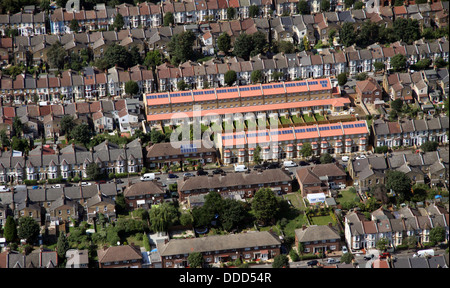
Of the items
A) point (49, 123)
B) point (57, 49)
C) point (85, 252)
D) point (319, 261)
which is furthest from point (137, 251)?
point (57, 49)

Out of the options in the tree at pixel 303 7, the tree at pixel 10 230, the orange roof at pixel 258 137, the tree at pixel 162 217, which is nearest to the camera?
the tree at pixel 10 230

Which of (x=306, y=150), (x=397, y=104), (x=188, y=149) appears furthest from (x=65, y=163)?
(x=397, y=104)

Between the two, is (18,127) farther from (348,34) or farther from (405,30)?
(405,30)

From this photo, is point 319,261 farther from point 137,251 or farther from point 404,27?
point 404,27

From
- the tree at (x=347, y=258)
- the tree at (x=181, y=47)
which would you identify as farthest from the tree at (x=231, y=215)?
the tree at (x=181, y=47)

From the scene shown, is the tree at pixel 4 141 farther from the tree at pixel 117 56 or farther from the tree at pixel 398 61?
the tree at pixel 398 61

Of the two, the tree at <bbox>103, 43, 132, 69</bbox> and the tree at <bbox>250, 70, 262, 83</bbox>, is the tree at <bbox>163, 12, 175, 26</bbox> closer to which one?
the tree at <bbox>103, 43, 132, 69</bbox>

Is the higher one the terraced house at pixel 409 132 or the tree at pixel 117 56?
the tree at pixel 117 56
